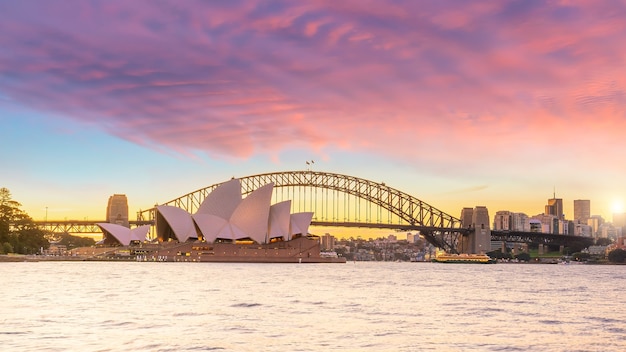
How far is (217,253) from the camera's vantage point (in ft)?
443

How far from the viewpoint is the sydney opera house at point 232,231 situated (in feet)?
428

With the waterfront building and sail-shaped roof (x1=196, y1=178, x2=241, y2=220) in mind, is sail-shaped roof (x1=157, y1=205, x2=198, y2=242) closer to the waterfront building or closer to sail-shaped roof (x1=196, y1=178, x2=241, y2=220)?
the waterfront building

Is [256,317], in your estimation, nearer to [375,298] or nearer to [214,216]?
[375,298]

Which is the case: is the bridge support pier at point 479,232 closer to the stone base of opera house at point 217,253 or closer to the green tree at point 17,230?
the stone base of opera house at point 217,253

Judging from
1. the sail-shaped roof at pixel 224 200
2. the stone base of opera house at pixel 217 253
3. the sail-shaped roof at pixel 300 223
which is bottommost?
the stone base of opera house at pixel 217 253

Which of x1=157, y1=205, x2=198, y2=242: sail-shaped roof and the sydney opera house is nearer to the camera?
the sydney opera house

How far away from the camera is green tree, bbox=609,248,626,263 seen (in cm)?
19338

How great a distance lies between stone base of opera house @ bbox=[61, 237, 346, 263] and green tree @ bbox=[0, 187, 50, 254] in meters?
6.90

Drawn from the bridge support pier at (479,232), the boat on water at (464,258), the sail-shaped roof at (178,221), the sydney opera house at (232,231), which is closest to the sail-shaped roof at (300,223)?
the sydney opera house at (232,231)

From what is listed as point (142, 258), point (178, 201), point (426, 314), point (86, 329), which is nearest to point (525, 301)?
point (426, 314)

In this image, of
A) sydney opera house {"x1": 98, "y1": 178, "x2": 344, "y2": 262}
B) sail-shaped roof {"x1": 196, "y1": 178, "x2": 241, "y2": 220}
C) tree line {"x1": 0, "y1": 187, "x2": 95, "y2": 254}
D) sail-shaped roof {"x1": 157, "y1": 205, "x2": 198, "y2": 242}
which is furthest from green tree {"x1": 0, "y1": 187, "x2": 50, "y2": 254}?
sail-shaped roof {"x1": 196, "y1": 178, "x2": 241, "y2": 220}

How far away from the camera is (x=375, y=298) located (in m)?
44.4

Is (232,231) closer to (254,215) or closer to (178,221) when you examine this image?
(254,215)

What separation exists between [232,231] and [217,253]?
5.57 m
